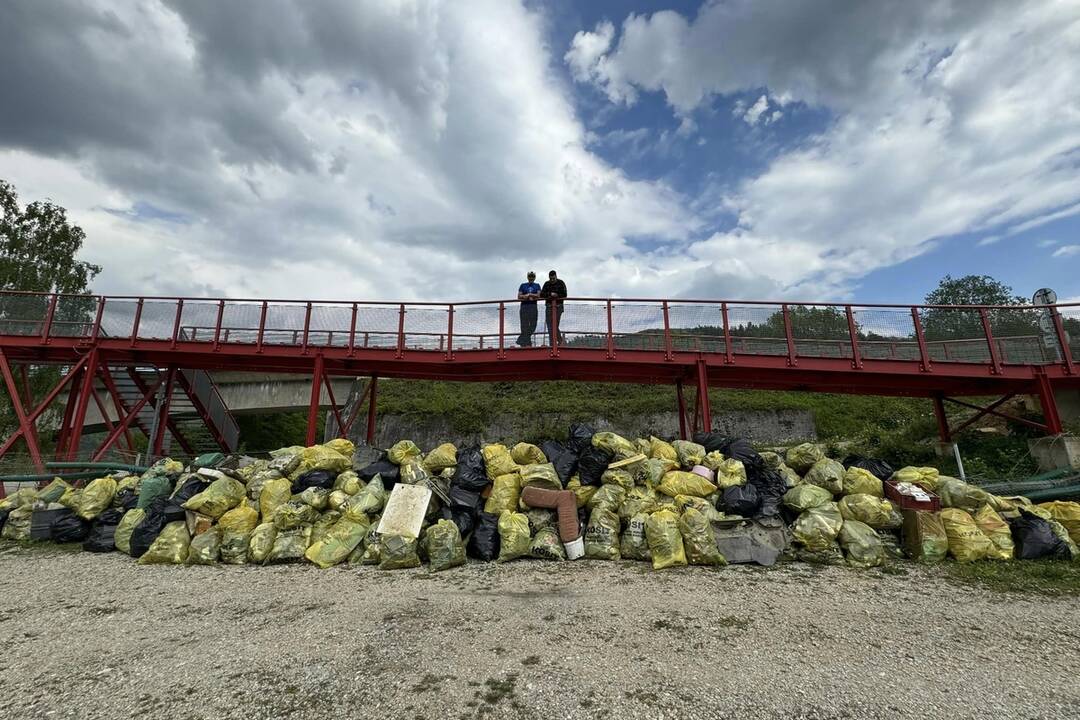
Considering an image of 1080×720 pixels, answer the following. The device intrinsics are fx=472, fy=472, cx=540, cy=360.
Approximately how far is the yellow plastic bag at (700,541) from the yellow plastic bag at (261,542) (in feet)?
15.0

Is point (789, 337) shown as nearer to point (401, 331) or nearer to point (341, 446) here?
point (401, 331)

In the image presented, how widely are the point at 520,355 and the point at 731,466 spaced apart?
16.3 ft

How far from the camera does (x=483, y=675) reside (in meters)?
2.72

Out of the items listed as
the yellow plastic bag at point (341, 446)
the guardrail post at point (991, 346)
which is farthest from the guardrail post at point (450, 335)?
the guardrail post at point (991, 346)

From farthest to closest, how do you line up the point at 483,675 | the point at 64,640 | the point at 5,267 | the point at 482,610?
the point at 5,267 < the point at 482,610 < the point at 64,640 < the point at 483,675

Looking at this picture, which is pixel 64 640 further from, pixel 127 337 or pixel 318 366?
pixel 127 337

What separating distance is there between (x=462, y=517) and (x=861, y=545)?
431 centimetres

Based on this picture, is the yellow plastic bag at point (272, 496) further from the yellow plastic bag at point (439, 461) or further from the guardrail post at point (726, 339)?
the guardrail post at point (726, 339)

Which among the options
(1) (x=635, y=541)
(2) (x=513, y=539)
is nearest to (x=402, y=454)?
(2) (x=513, y=539)

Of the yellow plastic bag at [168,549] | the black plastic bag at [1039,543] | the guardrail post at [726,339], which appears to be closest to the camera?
the black plastic bag at [1039,543]

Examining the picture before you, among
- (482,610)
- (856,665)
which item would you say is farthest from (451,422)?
(856,665)

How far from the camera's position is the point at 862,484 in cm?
563

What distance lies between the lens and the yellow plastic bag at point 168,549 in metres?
5.32

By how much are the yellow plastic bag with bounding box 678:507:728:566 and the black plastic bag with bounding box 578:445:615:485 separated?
47.6 inches
